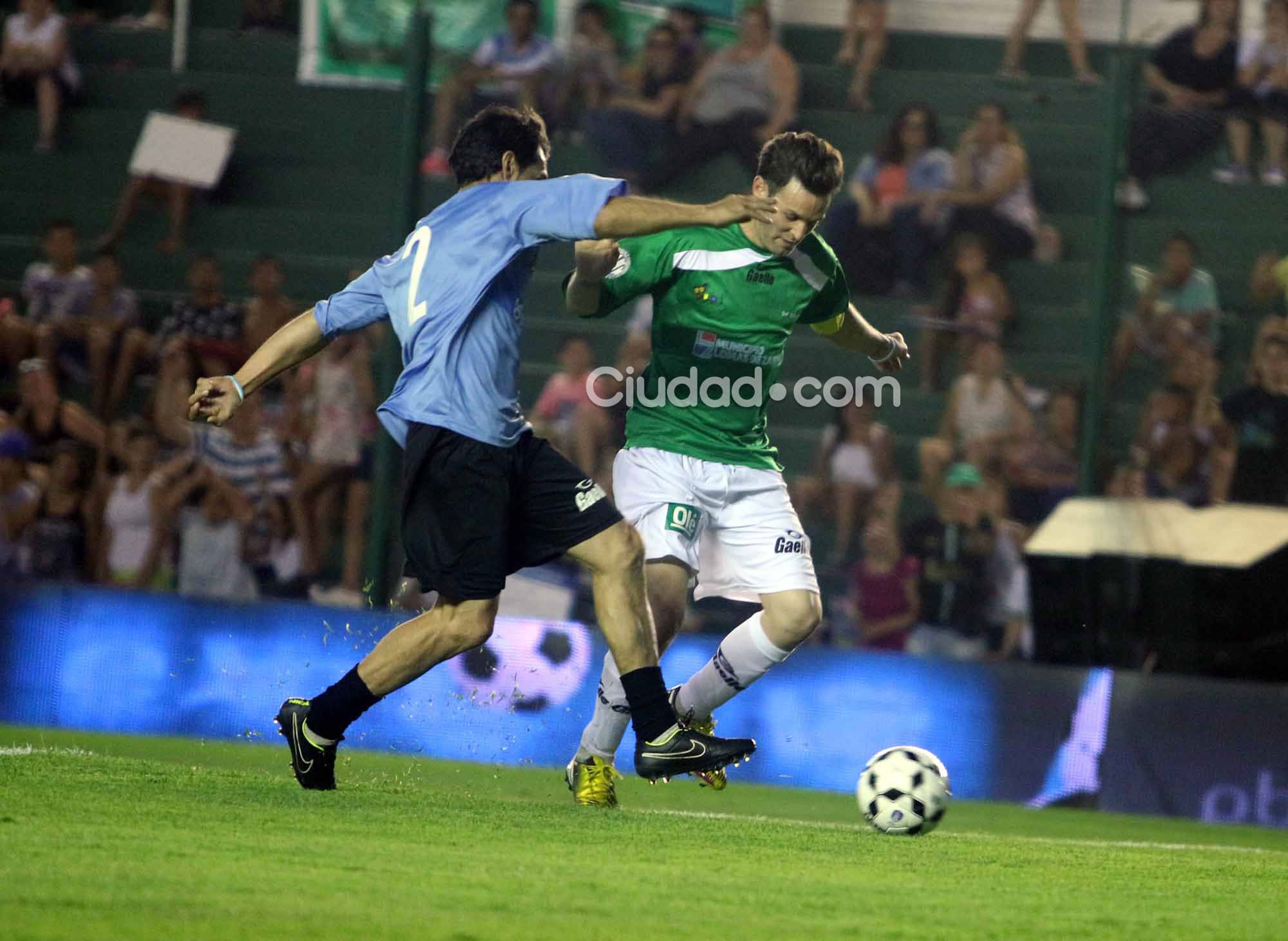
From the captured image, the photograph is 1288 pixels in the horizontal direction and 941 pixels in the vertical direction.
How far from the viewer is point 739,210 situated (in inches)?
202

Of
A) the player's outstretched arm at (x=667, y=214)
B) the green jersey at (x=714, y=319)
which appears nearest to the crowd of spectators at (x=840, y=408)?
the green jersey at (x=714, y=319)

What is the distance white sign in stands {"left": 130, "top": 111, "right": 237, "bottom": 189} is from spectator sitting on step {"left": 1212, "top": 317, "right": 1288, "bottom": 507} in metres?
6.76

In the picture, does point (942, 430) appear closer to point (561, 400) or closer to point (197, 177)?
point (561, 400)

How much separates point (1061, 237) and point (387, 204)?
13.2ft

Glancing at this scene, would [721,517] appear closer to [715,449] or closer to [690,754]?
[715,449]

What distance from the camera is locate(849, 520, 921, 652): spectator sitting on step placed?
1000 cm

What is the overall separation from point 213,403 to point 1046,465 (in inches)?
219

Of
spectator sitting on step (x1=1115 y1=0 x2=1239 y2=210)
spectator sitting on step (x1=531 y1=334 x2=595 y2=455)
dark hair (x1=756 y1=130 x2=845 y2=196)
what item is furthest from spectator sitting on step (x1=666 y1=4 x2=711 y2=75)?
dark hair (x1=756 y1=130 x2=845 y2=196)

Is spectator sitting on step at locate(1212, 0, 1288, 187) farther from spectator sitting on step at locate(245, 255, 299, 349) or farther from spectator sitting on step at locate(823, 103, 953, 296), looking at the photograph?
spectator sitting on step at locate(245, 255, 299, 349)

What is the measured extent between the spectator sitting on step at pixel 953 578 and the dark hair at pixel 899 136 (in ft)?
8.73

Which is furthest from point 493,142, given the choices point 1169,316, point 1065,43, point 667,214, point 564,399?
point 1065,43

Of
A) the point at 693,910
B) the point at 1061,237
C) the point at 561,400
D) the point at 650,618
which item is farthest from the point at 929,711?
the point at 693,910

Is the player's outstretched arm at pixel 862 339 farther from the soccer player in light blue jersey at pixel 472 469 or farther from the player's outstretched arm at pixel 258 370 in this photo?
the player's outstretched arm at pixel 258 370

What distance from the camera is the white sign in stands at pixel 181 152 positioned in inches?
507
